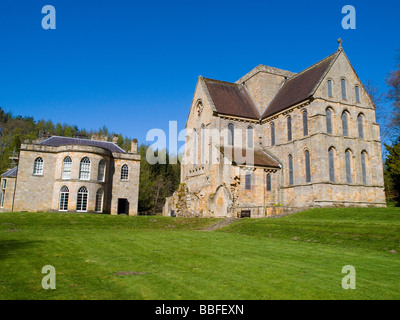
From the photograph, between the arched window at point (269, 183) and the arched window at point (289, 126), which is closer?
the arched window at point (269, 183)

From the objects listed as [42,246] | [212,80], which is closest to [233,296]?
[42,246]

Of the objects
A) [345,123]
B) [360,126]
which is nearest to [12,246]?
[345,123]

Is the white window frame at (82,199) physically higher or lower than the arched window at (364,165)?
lower

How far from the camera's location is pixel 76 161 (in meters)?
34.9

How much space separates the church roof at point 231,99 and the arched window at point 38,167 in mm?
21134

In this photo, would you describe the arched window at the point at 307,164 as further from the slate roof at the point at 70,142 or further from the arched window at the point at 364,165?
the slate roof at the point at 70,142

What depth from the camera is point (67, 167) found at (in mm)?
35312

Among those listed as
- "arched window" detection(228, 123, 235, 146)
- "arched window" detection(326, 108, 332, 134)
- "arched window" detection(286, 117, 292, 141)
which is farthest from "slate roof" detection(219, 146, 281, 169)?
"arched window" detection(326, 108, 332, 134)

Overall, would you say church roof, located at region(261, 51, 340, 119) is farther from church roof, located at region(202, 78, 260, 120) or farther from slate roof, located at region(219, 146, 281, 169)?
slate roof, located at region(219, 146, 281, 169)

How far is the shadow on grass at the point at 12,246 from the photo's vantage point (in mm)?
11125

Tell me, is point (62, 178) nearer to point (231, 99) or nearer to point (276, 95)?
point (231, 99)

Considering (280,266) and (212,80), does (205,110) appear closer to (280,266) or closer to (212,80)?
(212,80)

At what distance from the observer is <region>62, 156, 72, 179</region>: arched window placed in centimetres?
3512

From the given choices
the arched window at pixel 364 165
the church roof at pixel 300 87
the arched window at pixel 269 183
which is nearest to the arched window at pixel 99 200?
the arched window at pixel 269 183
